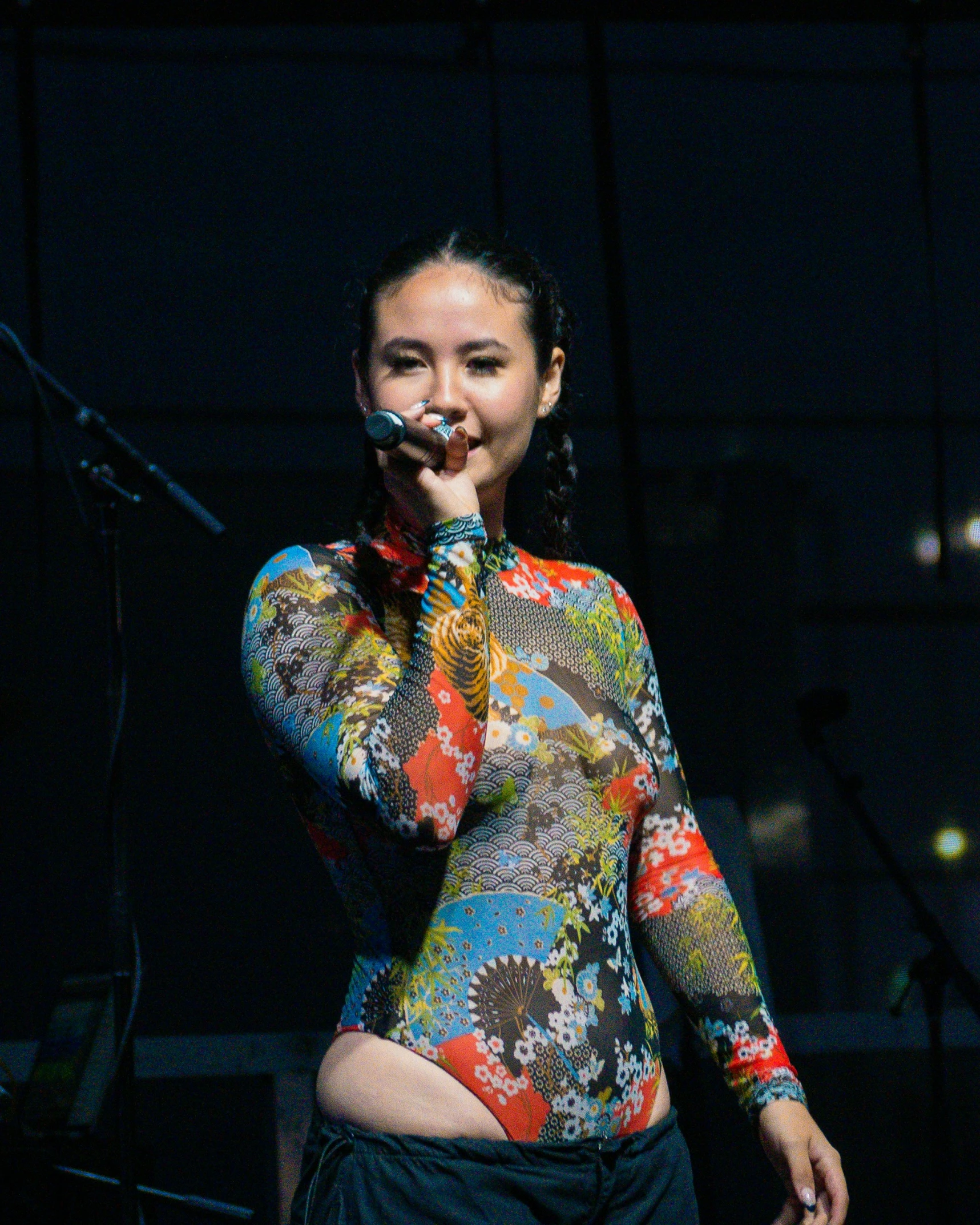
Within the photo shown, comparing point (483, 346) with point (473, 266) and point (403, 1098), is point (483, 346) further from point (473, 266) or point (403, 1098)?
point (403, 1098)

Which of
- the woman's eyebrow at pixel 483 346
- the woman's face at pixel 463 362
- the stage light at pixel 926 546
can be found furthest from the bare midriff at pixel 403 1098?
the stage light at pixel 926 546

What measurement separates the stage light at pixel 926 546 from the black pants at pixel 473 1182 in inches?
111

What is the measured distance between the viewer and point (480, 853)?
1.06 metres

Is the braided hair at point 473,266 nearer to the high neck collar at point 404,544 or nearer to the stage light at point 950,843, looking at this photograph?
the high neck collar at point 404,544

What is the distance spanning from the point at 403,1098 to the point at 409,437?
19.0 inches

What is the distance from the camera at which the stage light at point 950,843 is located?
338cm

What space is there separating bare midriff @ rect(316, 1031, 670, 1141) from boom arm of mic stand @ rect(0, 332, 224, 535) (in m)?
0.91

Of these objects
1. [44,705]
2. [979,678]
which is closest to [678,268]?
[979,678]

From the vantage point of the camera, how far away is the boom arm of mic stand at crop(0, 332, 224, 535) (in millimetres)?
1790

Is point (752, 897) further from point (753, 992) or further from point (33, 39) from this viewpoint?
point (33, 39)

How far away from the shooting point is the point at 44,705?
2994 millimetres

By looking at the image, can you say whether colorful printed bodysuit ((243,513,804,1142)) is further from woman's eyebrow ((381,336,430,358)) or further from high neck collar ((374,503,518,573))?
woman's eyebrow ((381,336,430,358))

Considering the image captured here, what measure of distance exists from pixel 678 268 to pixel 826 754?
4.39 ft

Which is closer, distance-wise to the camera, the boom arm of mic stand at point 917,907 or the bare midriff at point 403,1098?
the bare midriff at point 403,1098
